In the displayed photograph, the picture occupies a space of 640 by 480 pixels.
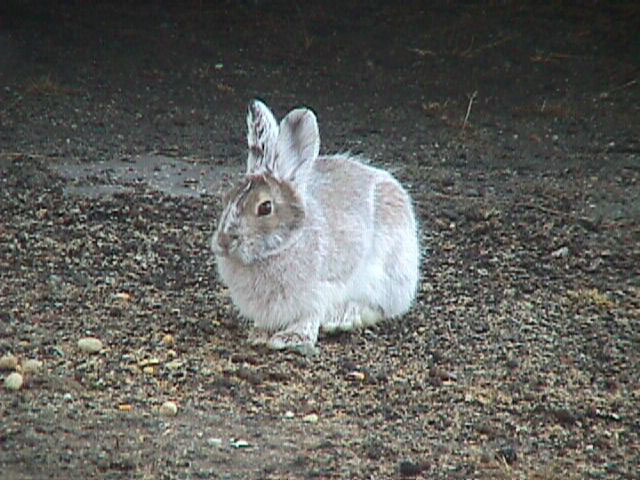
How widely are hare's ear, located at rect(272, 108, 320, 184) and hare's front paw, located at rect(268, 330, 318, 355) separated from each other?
0.47 metres

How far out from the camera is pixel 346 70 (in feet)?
24.0

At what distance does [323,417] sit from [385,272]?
36.2 inches

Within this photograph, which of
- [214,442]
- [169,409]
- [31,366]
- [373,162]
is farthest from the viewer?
[373,162]

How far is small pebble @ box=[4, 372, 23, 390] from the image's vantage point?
3.51 m

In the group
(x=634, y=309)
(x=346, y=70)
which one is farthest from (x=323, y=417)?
(x=346, y=70)

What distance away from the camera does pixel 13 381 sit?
11.6 ft

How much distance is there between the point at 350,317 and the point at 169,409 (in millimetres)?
924

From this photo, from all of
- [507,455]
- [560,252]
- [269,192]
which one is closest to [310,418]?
[507,455]

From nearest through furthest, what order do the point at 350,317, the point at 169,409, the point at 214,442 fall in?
1. the point at 214,442
2. the point at 169,409
3. the point at 350,317

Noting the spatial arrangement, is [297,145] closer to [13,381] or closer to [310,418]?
[310,418]

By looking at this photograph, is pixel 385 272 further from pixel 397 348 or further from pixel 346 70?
pixel 346 70

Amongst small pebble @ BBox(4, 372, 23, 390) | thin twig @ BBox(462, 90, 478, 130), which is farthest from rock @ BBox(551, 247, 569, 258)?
small pebble @ BBox(4, 372, 23, 390)

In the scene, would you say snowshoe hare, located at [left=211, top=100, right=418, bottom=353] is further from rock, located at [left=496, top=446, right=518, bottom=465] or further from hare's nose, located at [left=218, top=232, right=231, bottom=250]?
rock, located at [left=496, top=446, right=518, bottom=465]

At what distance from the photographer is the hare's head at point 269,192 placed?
3824mm
